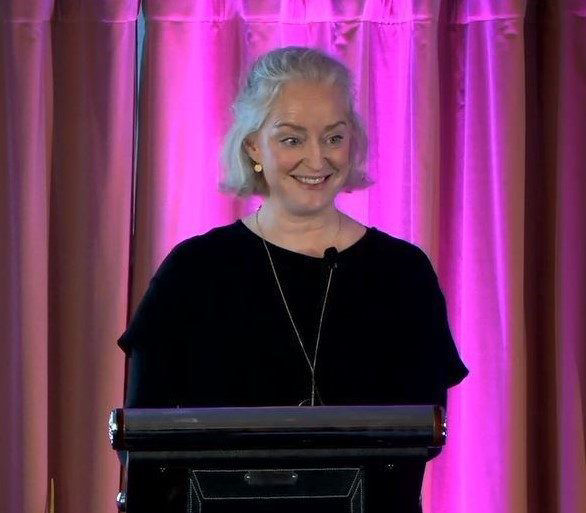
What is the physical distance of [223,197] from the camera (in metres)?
2.98

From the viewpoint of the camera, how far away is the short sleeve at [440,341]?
1961 millimetres

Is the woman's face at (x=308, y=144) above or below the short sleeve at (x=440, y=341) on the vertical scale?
above

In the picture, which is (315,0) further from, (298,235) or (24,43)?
(298,235)

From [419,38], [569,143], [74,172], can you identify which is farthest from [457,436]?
[74,172]

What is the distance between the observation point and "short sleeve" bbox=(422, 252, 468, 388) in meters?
1.96

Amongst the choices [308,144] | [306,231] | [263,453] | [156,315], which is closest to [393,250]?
[306,231]

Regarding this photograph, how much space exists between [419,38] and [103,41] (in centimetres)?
91

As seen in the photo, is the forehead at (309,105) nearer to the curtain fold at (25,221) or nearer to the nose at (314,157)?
the nose at (314,157)

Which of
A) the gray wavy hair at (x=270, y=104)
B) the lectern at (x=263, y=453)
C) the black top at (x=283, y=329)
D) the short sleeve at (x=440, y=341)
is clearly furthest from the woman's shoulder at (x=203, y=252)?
the lectern at (x=263, y=453)

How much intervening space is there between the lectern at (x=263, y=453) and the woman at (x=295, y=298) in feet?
2.35

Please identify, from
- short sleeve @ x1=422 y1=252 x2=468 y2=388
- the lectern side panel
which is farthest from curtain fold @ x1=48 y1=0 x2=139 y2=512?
the lectern side panel

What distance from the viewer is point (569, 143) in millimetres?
2926

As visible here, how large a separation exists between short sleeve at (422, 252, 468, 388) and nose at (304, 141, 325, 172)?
31cm

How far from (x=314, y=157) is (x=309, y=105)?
4.2 inches
